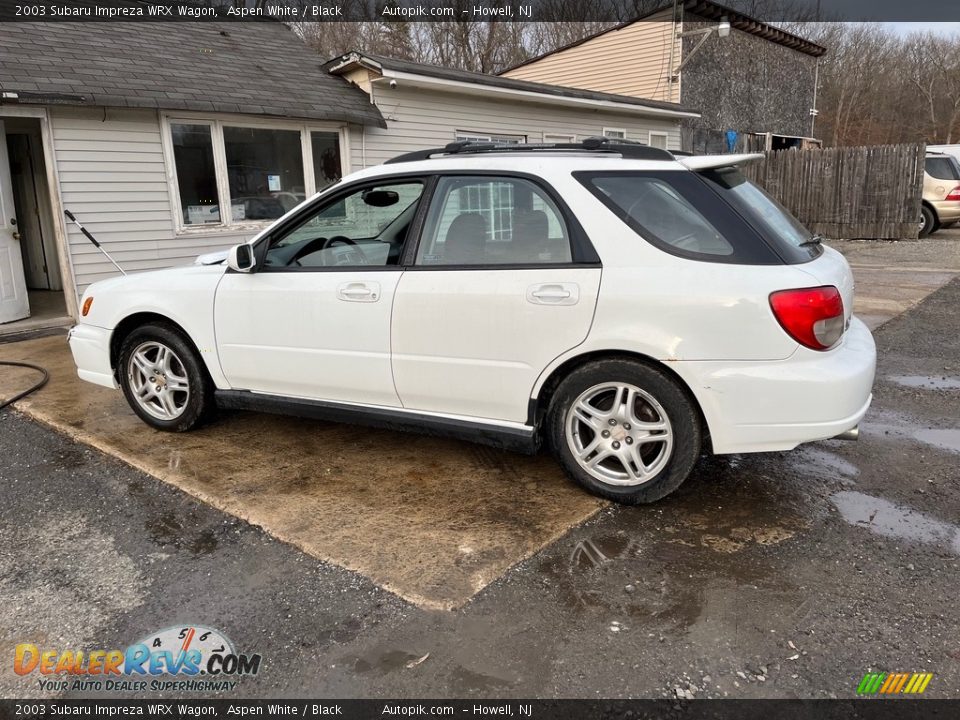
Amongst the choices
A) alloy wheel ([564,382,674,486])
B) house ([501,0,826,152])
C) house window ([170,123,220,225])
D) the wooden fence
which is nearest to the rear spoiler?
alloy wheel ([564,382,674,486])

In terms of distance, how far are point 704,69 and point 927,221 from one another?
7.95m

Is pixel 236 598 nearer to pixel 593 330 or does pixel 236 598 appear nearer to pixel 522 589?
pixel 522 589

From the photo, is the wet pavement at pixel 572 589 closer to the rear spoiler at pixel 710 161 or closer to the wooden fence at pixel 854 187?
the rear spoiler at pixel 710 161

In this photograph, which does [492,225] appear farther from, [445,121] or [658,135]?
[658,135]

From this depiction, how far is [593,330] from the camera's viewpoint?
3262 millimetres

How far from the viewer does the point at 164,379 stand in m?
4.52

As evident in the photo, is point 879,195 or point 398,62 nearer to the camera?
point 398,62

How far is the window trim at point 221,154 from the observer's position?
27.8 feet

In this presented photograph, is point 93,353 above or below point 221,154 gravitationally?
below

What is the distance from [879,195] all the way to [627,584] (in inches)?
666

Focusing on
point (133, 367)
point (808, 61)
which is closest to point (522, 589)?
point (133, 367)

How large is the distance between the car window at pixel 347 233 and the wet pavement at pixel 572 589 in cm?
122

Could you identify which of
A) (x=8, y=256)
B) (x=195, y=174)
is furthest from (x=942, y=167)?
(x=8, y=256)

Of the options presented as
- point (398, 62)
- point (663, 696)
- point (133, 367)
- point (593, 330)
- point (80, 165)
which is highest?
point (398, 62)
